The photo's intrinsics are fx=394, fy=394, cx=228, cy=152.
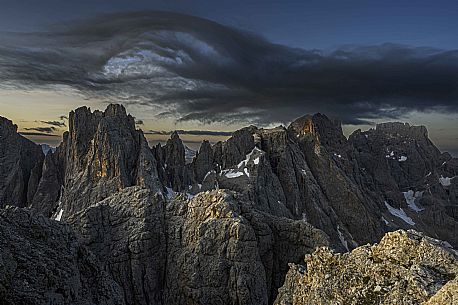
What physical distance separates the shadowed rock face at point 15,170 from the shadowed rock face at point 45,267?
143 m

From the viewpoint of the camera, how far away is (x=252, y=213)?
2628 inches

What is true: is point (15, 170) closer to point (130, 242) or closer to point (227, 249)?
point (130, 242)

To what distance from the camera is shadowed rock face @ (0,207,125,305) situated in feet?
81.3

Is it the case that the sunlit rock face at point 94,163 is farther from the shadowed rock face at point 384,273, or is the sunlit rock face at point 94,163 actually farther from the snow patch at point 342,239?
the shadowed rock face at point 384,273

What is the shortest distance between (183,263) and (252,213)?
553 inches

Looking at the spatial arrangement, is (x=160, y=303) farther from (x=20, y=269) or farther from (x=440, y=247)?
(x=440, y=247)

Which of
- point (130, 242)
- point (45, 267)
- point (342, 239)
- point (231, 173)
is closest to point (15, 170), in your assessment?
point (231, 173)

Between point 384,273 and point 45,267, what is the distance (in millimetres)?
23236

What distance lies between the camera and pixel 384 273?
86.0 ft

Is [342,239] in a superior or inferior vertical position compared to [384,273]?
inferior

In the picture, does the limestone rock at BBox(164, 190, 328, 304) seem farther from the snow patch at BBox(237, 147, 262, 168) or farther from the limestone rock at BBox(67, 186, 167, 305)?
the snow patch at BBox(237, 147, 262, 168)

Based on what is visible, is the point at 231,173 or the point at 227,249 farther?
the point at 231,173

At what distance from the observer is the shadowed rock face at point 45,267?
2477 cm

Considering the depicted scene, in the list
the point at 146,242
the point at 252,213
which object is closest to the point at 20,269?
the point at 146,242
